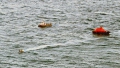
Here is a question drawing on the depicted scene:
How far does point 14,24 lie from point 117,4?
4500 cm

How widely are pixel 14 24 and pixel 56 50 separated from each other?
23456mm

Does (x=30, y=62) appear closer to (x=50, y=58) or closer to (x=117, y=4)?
(x=50, y=58)

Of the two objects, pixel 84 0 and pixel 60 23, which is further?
pixel 84 0

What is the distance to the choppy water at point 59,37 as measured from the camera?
56.0 meters

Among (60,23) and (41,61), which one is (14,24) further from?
(41,61)

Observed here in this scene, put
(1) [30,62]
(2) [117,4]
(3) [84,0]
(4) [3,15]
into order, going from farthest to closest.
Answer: (3) [84,0] < (2) [117,4] < (4) [3,15] < (1) [30,62]

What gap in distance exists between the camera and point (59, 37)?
70.7 m

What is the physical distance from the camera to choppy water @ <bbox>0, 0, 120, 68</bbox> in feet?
184

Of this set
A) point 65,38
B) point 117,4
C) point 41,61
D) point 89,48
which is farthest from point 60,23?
point 117,4

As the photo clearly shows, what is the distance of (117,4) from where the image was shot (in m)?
117

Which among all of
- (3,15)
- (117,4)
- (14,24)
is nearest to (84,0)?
(117,4)

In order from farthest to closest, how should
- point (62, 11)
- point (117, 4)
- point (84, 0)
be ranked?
point (84, 0) → point (117, 4) → point (62, 11)

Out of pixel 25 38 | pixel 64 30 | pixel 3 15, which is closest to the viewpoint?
pixel 25 38

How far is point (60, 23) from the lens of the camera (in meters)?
84.3
